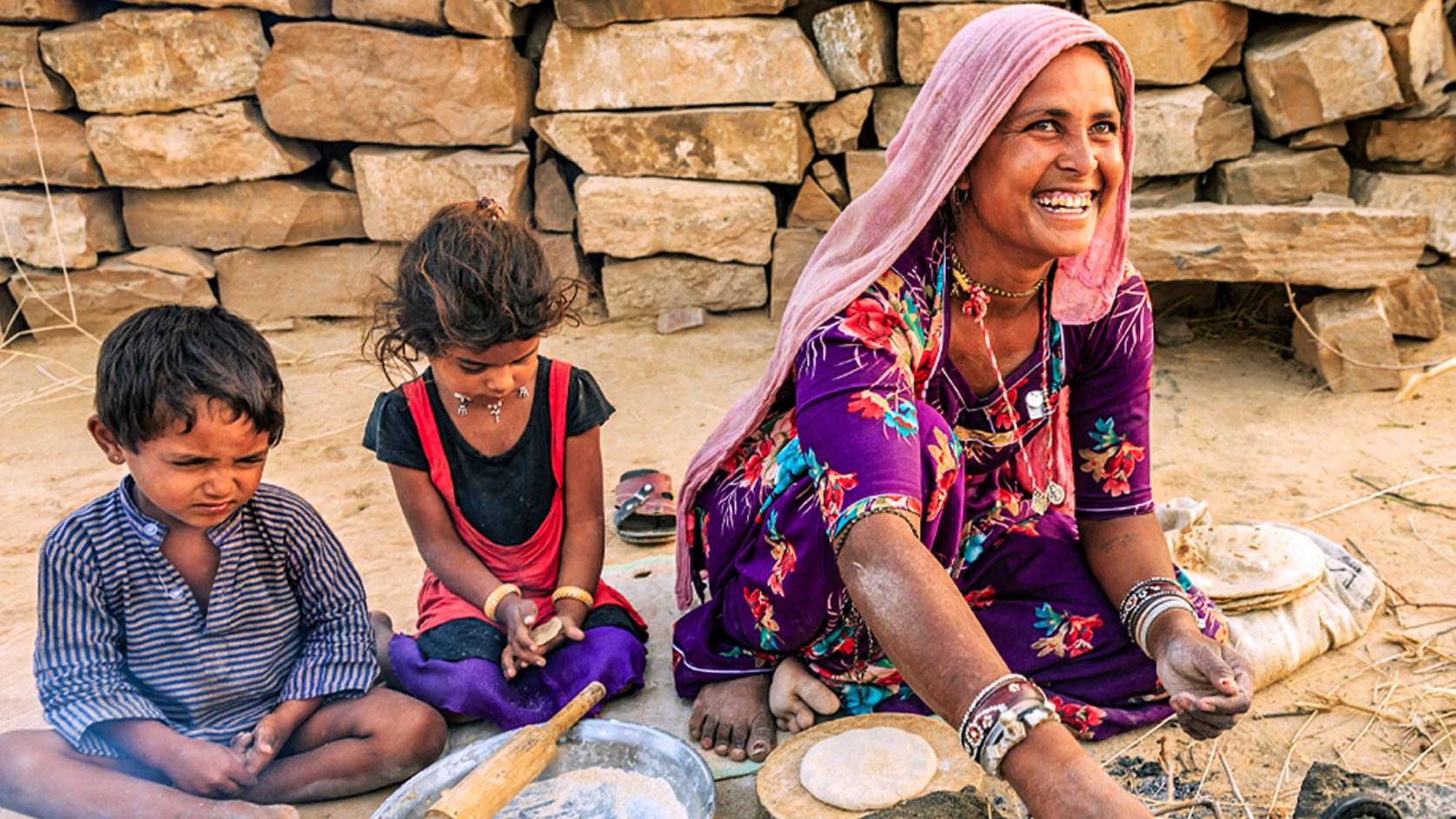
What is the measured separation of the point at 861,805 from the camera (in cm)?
182

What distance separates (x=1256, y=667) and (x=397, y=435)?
176 cm

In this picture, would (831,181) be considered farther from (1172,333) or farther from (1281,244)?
(1281,244)

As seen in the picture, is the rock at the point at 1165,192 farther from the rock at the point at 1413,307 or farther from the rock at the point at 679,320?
the rock at the point at 679,320

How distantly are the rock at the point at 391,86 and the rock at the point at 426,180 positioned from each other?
63mm

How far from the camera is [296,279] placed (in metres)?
5.06

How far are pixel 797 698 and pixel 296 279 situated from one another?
3.61 m

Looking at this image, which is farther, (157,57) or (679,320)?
(679,320)

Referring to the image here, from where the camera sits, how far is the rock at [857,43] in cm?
445

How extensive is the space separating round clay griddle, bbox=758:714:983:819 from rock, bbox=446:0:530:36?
3338 millimetres

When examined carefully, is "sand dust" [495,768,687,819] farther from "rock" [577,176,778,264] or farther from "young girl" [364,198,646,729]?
"rock" [577,176,778,264]

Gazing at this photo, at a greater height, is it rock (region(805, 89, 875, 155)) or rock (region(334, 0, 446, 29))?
rock (region(334, 0, 446, 29))

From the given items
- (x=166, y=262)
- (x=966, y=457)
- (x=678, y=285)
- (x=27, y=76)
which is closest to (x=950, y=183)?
(x=966, y=457)

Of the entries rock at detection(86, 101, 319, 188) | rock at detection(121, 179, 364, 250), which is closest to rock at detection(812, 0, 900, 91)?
rock at detection(121, 179, 364, 250)

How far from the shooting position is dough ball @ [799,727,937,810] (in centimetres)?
183
